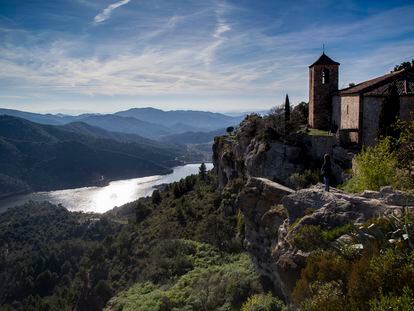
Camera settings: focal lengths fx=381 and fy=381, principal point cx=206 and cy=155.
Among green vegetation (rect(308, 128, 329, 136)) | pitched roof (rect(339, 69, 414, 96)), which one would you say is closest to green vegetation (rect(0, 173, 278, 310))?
green vegetation (rect(308, 128, 329, 136))

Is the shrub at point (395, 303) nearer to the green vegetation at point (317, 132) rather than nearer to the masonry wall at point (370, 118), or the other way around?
A: the masonry wall at point (370, 118)

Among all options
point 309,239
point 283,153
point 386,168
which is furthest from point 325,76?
point 309,239

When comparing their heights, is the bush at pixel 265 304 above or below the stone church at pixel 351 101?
below

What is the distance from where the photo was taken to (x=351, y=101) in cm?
3002

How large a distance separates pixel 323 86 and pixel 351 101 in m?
5.56

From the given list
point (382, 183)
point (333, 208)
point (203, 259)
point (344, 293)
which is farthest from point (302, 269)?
point (203, 259)

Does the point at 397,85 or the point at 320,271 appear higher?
the point at 397,85

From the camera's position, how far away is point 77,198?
184375 millimetres

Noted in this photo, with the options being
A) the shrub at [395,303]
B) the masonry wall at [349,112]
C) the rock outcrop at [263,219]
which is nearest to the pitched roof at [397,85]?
the masonry wall at [349,112]

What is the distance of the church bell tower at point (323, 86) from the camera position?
1369 inches

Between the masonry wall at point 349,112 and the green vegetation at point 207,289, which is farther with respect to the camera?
the masonry wall at point 349,112

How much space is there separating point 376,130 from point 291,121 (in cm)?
1012

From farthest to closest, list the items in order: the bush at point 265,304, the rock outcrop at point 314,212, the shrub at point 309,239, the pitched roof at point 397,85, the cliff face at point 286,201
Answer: the pitched roof at point 397,85 < the bush at point 265,304 < the cliff face at point 286,201 < the rock outcrop at point 314,212 < the shrub at point 309,239

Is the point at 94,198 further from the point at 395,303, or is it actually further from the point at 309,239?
the point at 395,303
